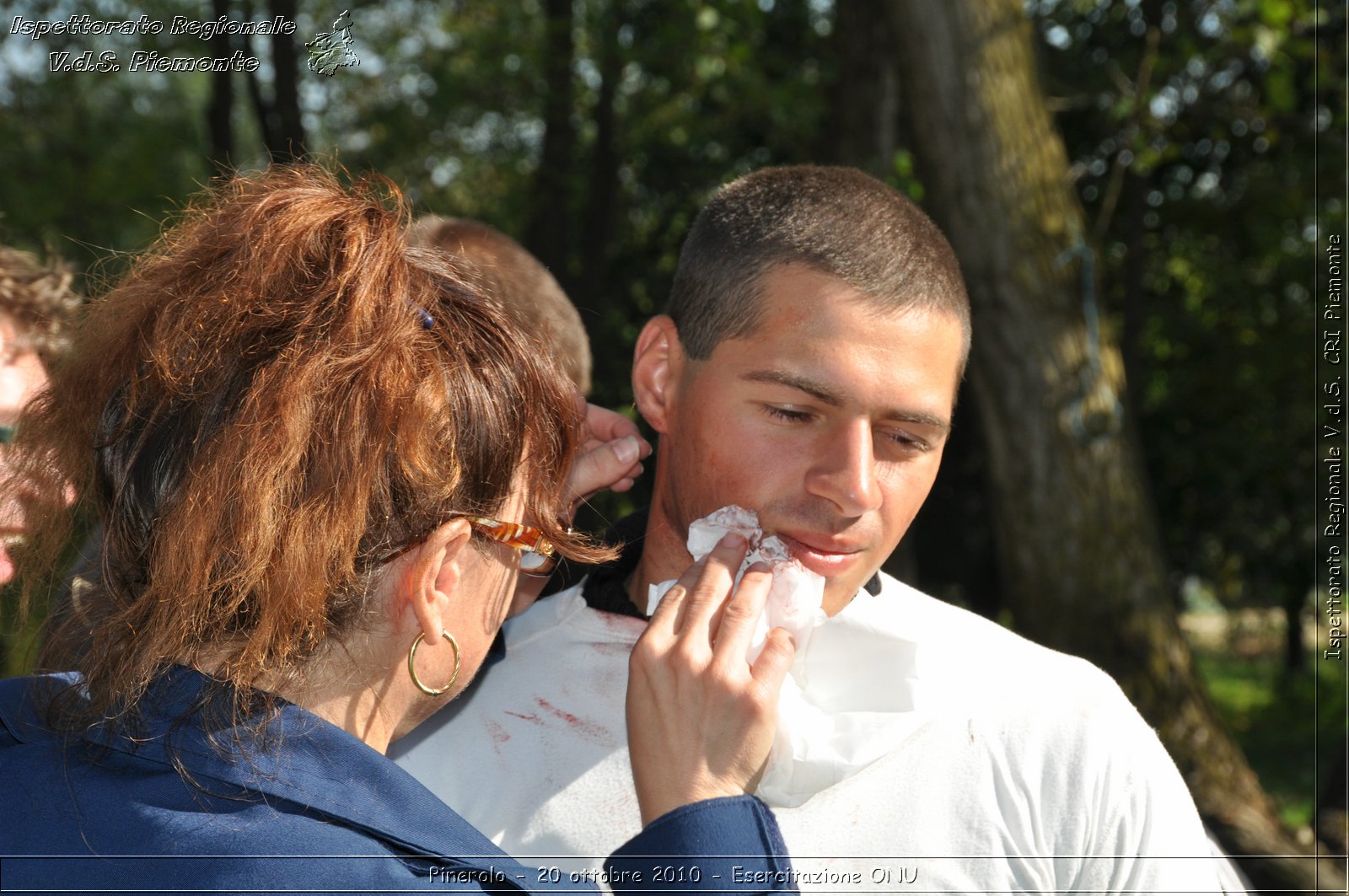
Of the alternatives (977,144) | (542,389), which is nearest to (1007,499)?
(977,144)

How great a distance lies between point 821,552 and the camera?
2279mm

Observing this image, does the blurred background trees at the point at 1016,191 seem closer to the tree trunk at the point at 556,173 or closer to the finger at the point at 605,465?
the tree trunk at the point at 556,173

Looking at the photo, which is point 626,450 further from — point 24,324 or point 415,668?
point 24,324

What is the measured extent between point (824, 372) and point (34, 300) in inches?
83.9

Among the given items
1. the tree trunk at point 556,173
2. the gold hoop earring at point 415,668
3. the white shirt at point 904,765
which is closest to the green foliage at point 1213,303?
the tree trunk at point 556,173

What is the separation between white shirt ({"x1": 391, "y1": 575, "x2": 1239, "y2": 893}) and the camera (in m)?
2.01

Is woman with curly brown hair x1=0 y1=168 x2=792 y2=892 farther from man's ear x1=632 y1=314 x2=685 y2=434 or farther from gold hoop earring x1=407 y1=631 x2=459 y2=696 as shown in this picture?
man's ear x1=632 y1=314 x2=685 y2=434

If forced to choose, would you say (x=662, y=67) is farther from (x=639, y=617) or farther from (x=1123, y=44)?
(x=639, y=617)

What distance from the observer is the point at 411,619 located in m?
1.75

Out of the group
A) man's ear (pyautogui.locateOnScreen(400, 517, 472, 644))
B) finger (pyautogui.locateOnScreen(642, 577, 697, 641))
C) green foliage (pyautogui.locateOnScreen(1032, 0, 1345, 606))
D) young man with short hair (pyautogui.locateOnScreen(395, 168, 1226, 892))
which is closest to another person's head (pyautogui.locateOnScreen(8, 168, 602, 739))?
man's ear (pyautogui.locateOnScreen(400, 517, 472, 644))

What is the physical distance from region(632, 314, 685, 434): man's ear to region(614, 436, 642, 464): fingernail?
63mm

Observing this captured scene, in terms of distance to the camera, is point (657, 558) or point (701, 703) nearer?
point (701, 703)

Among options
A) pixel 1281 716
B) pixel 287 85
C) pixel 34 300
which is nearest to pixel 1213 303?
pixel 1281 716

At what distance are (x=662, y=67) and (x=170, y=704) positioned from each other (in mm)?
9670
